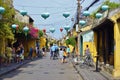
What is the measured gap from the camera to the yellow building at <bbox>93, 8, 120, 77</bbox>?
807 inches

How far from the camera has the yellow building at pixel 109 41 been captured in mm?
20500

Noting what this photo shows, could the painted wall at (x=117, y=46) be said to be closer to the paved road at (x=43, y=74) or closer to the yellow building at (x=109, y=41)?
the yellow building at (x=109, y=41)

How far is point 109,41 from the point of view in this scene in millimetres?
26625

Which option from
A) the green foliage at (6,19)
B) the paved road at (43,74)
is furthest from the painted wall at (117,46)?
the green foliage at (6,19)

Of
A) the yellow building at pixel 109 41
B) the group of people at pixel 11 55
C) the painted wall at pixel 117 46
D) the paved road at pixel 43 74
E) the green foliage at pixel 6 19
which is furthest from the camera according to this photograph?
the group of people at pixel 11 55

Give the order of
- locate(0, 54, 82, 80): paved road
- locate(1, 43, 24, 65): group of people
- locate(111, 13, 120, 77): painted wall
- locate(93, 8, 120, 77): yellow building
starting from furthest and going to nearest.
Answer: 1. locate(1, 43, 24, 65): group of people
2. locate(0, 54, 82, 80): paved road
3. locate(93, 8, 120, 77): yellow building
4. locate(111, 13, 120, 77): painted wall

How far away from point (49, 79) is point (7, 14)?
27.0 feet

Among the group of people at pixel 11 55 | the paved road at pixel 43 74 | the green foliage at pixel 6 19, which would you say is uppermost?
the green foliage at pixel 6 19

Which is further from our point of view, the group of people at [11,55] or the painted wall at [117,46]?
the group of people at [11,55]

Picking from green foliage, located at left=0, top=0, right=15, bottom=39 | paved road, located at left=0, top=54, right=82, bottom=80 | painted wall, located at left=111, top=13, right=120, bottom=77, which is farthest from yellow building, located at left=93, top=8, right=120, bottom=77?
green foliage, located at left=0, top=0, right=15, bottom=39

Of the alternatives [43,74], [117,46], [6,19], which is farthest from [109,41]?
[6,19]

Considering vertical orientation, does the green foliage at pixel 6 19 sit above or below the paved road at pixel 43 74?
above

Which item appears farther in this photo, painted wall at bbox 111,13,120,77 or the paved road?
the paved road

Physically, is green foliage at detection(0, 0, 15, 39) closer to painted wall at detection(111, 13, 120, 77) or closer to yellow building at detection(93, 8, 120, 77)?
yellow building at detection(93, 8, 120, 77)
